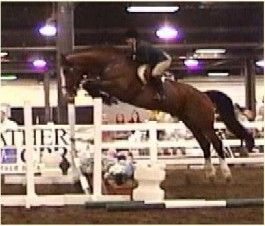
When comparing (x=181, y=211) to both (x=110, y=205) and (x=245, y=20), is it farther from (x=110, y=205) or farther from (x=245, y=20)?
(x=245, y=20)

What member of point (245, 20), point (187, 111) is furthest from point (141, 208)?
point (245, 20)

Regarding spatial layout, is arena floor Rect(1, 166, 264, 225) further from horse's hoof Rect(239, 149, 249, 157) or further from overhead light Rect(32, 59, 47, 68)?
overhead light Rect(32, 59, 47, 68)

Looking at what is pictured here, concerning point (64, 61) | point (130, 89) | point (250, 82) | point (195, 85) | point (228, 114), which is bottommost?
point (228, 114)

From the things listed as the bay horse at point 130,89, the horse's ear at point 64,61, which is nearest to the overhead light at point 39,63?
the bay horse at point 130,89

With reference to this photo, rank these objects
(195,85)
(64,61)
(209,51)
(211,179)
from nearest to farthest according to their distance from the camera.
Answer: (64,61) < (211,179) < (209,51) < (195,85)

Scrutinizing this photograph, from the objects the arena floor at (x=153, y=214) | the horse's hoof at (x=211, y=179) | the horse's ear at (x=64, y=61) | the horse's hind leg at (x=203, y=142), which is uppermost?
the horse's ear at (x=64, y=61)

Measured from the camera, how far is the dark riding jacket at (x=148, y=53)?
323 cm

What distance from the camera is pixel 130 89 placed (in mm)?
3541

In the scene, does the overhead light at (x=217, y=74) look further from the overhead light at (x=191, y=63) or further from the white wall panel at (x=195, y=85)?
the overhead light at (x=191, y=63)

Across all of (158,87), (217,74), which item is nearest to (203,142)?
(158,87)

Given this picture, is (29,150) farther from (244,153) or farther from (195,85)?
(195,85)

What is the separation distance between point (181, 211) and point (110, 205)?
10.9 inches

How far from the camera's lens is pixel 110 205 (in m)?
3.09

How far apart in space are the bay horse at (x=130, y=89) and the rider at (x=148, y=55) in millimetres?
89
